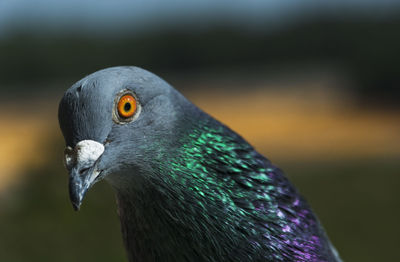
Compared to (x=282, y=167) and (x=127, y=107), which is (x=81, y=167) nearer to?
(x=127, y=107)

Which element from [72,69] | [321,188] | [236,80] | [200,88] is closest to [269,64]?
[236,80]

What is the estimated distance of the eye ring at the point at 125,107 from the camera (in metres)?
2.34

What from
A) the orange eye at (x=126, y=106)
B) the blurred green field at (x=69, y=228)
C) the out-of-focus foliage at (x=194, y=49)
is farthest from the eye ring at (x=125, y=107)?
the out-of-focus foliage at (x=194, y=49)

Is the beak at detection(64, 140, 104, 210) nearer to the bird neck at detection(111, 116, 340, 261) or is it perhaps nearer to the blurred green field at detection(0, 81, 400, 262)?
the bird neck at detection(111, 116, 340, 261)

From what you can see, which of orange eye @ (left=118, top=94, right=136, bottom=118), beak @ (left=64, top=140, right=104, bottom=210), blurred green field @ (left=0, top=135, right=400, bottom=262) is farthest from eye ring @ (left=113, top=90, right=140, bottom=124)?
blurred green field @ (left=0, top=135, right=400, bottom=262)

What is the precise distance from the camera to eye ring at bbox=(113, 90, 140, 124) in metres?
2.34

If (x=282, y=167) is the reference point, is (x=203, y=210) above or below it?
below

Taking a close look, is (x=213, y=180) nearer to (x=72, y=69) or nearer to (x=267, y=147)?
(x=267, y=147)

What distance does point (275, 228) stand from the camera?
8.52 feet

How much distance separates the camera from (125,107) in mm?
2371

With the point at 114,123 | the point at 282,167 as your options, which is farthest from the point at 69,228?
the point at 282,167

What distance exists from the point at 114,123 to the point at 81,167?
0.24 metres

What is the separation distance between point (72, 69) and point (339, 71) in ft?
29.6

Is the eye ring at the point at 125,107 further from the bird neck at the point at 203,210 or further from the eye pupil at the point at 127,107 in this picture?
the bird neck at the point at 203,210
